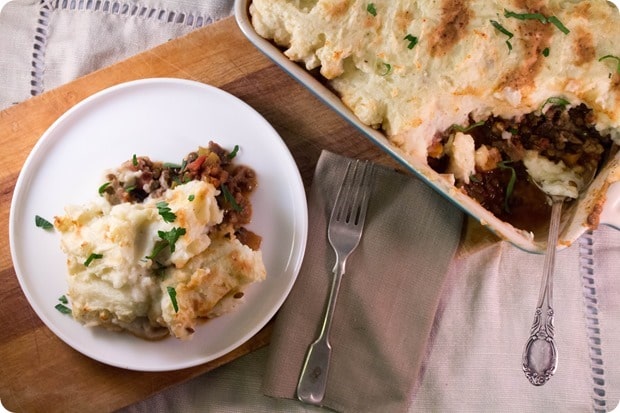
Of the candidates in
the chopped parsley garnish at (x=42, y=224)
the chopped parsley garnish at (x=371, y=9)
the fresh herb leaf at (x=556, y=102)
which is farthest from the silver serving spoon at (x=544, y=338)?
the chopped parsley garnish at (x=42, y=224)

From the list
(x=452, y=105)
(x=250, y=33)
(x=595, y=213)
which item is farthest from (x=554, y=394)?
(x=250, y=33)

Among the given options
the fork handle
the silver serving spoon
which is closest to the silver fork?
the fork handle

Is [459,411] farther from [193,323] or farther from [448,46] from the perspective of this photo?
[448,46]

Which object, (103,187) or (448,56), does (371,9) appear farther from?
(103,187)

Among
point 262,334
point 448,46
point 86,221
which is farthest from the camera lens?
point 262,334

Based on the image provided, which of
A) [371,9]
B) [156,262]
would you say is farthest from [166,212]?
[371,9]

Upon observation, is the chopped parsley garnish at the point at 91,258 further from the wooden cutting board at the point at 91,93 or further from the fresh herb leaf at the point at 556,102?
the fresh herb leaf at the point at 556,102
